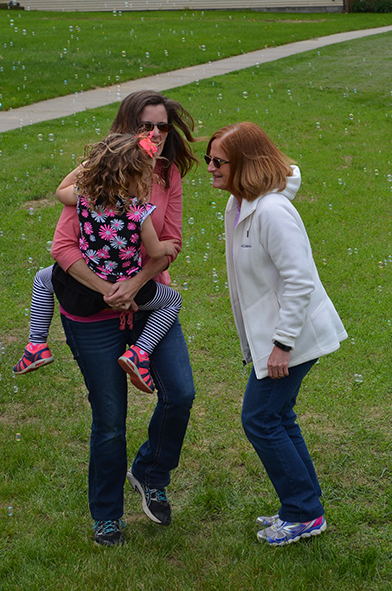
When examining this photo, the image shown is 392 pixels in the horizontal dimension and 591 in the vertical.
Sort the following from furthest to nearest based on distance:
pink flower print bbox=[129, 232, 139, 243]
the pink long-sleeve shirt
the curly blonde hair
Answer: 1. the pink long-sleeve shirt
2. pink flower print bbox=[129, 232, 139, 243]
3. the curly blonde hair

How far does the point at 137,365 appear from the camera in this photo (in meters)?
2.73


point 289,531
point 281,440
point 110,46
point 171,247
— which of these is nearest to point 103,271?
point 171,247

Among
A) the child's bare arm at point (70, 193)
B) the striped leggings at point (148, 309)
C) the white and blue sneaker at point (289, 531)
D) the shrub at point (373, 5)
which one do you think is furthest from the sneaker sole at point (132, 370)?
the shrub at point (373, 5)

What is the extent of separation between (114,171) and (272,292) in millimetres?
822

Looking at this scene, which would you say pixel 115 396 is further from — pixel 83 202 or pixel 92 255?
pixel 83 202

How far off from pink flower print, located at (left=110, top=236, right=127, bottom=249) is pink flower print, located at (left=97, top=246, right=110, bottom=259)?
0.03 m

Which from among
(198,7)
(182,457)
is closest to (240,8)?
(198,7)

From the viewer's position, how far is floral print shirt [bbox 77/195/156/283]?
2623 millimetres

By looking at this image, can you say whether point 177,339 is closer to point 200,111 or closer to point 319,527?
point 319,527

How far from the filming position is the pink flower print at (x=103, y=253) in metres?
2.67

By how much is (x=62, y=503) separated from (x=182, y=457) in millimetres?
756

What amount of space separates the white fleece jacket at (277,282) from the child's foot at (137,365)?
46 centimetres

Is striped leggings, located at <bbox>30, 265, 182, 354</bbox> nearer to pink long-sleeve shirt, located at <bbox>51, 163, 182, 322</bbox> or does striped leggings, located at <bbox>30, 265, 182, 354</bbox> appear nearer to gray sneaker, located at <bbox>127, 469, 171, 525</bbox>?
pink long-sleeve shirt, located at <bbox>51, 163, 182, 322</bbox>

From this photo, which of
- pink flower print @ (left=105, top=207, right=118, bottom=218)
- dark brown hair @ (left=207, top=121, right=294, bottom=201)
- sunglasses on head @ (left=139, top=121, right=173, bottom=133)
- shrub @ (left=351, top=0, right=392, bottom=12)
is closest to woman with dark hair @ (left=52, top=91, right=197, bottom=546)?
sunglasses on head @ (left=139, top=121, right=173, bottom=133)
